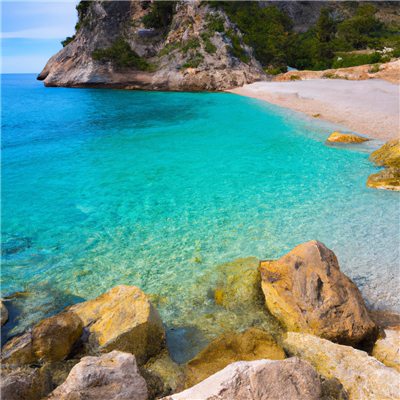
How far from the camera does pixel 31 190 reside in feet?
35.7

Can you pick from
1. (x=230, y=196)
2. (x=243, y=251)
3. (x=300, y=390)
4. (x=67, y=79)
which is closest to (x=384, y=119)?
(x=230, y=196)

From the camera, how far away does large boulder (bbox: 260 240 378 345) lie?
13.7ft

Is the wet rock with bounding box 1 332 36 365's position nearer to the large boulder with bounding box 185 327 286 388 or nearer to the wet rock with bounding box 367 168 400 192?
the large boulder with bounding box 185 327 286 388

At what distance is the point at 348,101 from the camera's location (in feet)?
66.1

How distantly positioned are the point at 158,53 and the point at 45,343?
48.0 metres

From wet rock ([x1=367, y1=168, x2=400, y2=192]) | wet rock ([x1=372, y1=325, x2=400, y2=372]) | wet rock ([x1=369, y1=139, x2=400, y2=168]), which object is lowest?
wet rock ([x1=372, y1=325, x2=400, y2=372])

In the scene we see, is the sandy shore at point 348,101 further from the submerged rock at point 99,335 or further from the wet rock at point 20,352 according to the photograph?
the wet rock at point 20,352

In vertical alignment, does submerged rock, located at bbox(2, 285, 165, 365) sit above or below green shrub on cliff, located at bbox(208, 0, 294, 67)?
below

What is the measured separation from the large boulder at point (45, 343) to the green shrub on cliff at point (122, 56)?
4455 centimetres

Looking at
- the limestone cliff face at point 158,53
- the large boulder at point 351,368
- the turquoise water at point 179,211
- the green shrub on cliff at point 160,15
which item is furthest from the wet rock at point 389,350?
the green shrub on cliff at point 160,15

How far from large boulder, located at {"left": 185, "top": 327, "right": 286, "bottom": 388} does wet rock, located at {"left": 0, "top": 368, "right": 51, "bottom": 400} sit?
157 cm

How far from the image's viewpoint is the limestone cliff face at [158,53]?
37.3 meters

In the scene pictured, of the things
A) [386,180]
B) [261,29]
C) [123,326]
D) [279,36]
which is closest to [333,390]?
[123,326]

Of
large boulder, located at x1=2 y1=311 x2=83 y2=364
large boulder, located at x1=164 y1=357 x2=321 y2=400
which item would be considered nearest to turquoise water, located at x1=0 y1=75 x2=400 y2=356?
large boulder, located at x1=2 y1=311 x2=83 y2=364
